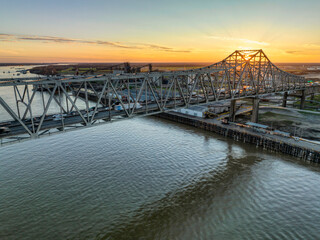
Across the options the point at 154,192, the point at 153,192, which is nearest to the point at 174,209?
the point at 154,192

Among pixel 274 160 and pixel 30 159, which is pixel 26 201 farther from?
pixel 274 160

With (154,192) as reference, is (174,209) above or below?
below

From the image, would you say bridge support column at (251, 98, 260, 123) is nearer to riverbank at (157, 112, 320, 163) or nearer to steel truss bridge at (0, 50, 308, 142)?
steel truss bridge at (0, 50, 308, 142)

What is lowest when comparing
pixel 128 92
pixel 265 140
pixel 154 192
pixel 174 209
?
pixel 174 209

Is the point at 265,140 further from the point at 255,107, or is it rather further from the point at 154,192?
the point at 154,192

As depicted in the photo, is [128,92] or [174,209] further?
[128,92]

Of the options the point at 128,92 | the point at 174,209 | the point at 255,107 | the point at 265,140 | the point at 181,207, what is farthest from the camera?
the point at 255,107

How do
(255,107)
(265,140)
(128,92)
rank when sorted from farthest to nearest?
(255,107) < (265,140) < (128,92)

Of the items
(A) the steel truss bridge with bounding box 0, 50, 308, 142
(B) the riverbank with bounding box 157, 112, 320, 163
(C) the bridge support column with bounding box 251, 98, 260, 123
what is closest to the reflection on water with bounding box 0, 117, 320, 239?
(B) the riverbank with bounding box 157, 112, 320, 163
